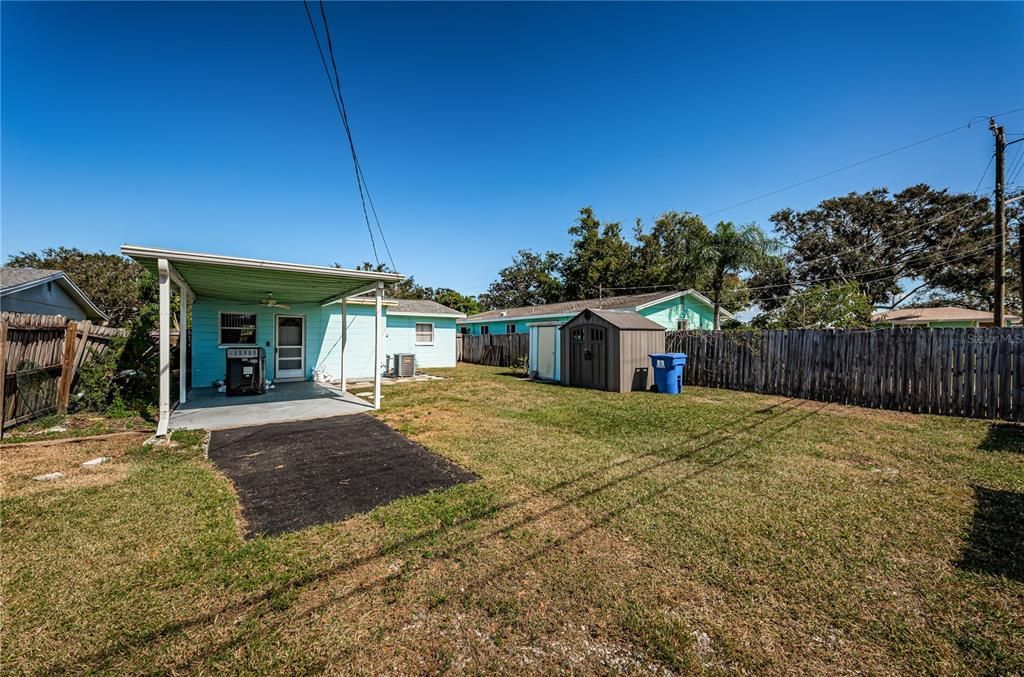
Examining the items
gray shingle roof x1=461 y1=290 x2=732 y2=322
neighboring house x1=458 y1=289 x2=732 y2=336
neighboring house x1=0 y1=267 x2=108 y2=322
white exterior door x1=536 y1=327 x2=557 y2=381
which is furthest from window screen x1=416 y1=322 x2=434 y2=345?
neighboring house x1=0 y1=267 x2=108 y2=322

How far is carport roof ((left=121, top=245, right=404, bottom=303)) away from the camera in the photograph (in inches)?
232

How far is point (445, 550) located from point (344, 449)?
306 cm

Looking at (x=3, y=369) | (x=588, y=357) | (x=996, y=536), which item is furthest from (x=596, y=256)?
(x=3, y=369)

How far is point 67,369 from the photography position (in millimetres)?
6883

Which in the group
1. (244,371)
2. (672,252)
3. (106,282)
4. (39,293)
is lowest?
(244,371)

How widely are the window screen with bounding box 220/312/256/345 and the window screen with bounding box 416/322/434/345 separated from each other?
20.2 feet

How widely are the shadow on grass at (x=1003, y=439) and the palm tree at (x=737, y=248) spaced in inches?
439

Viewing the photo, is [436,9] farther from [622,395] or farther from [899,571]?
[899,571]

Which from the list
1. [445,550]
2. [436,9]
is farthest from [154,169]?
[445,550]

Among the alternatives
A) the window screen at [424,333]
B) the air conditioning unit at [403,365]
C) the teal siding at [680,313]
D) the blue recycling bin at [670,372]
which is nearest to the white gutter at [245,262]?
the air conditioning unit at [403,365]

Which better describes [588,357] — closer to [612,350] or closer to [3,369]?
[612,350]

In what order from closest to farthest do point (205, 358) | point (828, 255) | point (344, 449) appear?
point (344, 449) < point (205, 358) < point (828, 255)

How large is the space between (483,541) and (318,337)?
37.2 feet

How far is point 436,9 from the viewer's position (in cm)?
768
